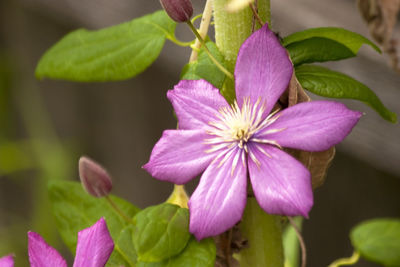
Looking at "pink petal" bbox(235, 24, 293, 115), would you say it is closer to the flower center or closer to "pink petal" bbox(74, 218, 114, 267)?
the flower center

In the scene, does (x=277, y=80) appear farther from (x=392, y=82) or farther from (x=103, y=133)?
(x=103, y=133)

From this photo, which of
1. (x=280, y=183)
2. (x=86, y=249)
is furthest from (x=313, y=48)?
(x=86, y=249)

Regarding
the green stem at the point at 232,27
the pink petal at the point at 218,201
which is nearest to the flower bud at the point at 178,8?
the green stem at the point at 232,27

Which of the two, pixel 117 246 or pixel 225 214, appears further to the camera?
pixel 117 246

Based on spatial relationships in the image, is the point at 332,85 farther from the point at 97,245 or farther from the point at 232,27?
the point at 97,245

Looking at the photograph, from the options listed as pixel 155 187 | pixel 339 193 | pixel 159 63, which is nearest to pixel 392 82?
pixel 339 193

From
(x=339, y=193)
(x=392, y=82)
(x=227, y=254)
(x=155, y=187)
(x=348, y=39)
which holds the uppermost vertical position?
(x=348, y=39)

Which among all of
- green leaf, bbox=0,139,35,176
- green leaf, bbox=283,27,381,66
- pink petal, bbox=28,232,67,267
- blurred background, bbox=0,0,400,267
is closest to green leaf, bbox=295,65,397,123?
green leaf, bbox=283,27,381,66

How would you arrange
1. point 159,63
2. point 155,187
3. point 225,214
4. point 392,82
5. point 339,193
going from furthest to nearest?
1. point 155,187
2. point 159,63
3. point 339,193
4. point 392,82
5. point 225,214
